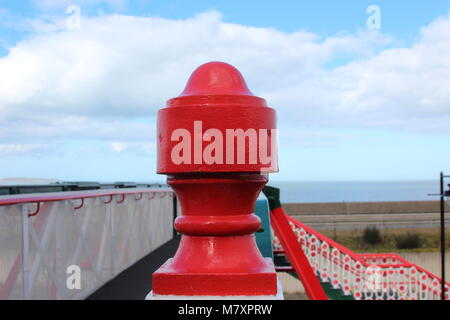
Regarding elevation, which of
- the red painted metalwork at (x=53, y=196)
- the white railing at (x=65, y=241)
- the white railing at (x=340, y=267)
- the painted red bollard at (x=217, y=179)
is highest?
the painted red bollard at (x=217, y=179)

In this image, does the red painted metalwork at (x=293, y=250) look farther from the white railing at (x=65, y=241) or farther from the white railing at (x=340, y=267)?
the white railing at (x=340, y=267)

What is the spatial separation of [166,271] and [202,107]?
17.8 inches

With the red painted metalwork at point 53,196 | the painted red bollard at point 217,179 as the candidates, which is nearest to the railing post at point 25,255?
the red painted metalwork at point 53,196

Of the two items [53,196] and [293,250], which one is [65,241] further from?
[293,250]

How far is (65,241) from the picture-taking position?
4.98 m

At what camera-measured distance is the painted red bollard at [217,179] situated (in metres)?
1.15

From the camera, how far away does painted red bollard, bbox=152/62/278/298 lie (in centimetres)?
115

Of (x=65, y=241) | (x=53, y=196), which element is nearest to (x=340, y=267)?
(x=65, y=241)

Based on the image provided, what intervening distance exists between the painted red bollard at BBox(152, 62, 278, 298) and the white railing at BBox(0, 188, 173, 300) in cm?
294

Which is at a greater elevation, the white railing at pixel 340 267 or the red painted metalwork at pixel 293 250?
the red painted metalwork at pixel 293 250

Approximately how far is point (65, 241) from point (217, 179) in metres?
4.26

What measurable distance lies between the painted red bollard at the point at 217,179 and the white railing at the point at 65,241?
9.66ft
